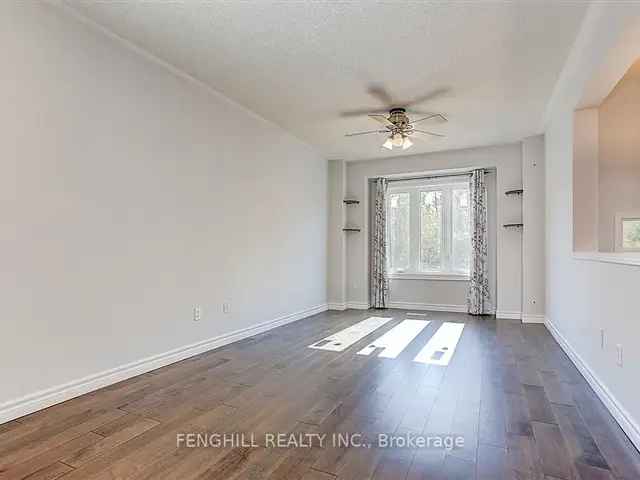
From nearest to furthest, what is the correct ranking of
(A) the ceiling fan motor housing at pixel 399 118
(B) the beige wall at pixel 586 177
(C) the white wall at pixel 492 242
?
(B) the beige wall at pixel 586 177 → (A) the ceiling fan motor housing at pixel 399 118 → (C) the white wall at pixel 492 242

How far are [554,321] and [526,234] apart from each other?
1387 mm

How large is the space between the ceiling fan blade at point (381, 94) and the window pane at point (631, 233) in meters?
2.48

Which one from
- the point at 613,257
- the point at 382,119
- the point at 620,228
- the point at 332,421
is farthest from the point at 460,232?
the point at 332,421

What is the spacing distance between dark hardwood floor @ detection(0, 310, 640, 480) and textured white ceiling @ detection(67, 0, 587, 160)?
2.59m

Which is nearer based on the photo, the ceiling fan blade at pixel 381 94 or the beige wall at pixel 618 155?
the beige wall at pixel 618 155

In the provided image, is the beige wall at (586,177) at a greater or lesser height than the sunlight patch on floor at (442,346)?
greater

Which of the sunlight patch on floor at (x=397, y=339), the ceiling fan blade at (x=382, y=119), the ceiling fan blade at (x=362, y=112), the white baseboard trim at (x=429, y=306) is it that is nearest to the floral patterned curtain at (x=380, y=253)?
the white baseboard trim at (x=429, y=306)

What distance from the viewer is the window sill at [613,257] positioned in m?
2.14

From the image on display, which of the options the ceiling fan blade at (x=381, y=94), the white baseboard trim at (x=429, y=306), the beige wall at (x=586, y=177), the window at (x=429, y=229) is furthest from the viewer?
the window at (x=429, y=229)

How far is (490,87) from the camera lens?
12.3 feet

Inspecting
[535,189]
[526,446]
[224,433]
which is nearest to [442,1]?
[526,446]

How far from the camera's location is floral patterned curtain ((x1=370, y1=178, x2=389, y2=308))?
6668 mm

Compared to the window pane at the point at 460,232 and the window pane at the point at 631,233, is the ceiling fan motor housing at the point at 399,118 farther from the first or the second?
the window pane at the point at 460,232

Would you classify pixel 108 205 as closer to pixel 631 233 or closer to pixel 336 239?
pixel 336 239
